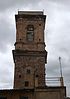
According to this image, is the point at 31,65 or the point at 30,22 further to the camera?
the point at 30,22

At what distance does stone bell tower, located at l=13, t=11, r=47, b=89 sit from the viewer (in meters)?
43.1

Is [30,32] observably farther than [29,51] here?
Yes

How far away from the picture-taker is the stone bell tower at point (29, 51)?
141ft

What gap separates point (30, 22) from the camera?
153 feet

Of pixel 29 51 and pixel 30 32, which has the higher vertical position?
pixel 30 32

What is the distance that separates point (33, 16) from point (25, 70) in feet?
27.1

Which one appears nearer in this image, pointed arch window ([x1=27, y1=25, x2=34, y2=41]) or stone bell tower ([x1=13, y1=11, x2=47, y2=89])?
stone bell tower ([x1=13, y1=11, x2=47, y2=89])

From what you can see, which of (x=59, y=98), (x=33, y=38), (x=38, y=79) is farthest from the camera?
(x=33, y=38)

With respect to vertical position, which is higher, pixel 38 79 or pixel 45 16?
pixel 45 16

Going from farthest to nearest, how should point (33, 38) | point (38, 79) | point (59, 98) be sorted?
point (33, 38)
point (38, 79)
point (59, 98)

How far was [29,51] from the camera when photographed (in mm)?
44500

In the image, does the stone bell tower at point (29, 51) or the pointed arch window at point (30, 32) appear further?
the pointed arch window at point (30, 32)

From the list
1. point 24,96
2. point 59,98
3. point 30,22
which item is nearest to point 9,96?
point 24,96

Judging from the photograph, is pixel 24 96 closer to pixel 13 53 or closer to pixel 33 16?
pixel 13 53
